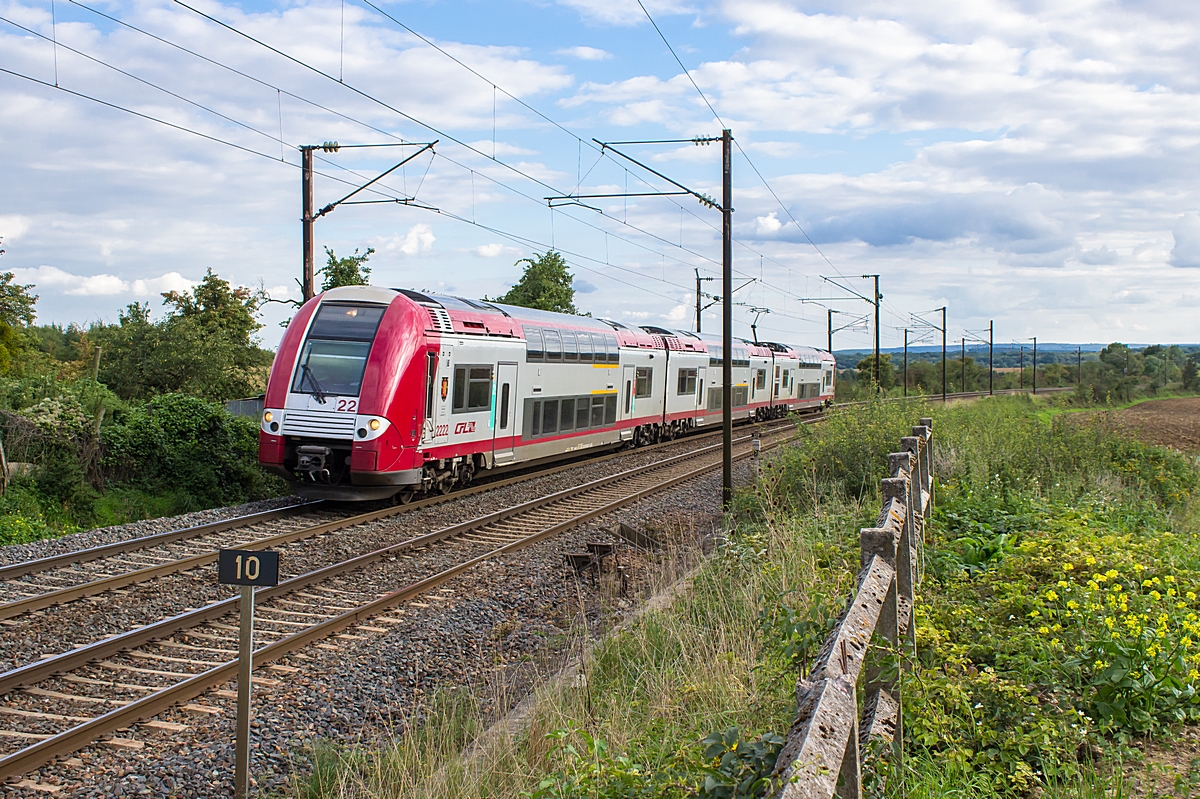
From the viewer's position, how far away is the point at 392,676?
25.1 feet

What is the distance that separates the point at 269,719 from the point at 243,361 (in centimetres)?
2725

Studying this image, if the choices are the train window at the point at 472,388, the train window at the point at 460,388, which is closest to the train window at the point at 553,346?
the train window at the point at 472,388

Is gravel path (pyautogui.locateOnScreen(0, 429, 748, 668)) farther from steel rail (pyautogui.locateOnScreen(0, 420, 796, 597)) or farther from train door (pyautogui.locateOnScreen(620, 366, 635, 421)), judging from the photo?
train door (pyautogui.locateOnScreen(620, 366, 635, 421))

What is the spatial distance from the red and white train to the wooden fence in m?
10.2

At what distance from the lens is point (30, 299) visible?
3459cm

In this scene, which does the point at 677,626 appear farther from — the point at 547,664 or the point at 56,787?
the point at 56,787

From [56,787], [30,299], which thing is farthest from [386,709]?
[30,299]

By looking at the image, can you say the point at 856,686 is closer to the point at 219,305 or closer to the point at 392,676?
the point at 392,676

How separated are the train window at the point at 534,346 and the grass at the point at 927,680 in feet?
31.4

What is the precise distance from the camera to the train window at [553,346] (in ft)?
63.8

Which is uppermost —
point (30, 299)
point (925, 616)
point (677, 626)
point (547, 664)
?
point (30, 299)

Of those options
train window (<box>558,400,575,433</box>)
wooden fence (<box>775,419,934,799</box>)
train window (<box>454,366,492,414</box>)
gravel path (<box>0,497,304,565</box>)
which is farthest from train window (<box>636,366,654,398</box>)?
wooden fence (<box>775,419,934,799</box>)

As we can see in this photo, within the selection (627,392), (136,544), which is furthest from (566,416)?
(136,544)

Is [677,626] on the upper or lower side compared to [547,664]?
upper
